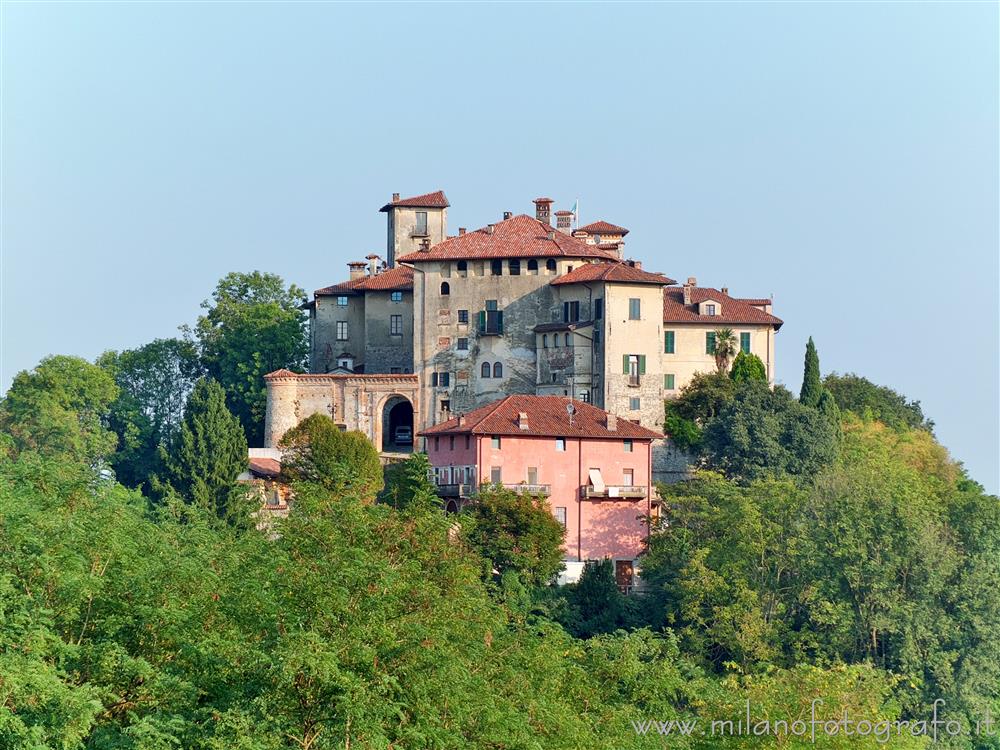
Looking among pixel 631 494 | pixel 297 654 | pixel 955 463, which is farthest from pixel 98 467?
pixel 297 654

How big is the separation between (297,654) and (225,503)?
1715 inches

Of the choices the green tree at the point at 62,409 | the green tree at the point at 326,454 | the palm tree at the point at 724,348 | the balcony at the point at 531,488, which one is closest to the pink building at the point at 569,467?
the balcony at the point at 531,488

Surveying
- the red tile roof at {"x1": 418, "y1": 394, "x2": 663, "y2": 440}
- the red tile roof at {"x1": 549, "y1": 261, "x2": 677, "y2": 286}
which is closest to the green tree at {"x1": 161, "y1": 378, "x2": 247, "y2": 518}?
the red tile roof at {"x1": 418, "y1": 394, "x2": 663, "y2": 440}

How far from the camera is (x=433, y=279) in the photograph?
286ft

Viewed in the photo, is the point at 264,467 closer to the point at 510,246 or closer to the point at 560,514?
the point at 560,514

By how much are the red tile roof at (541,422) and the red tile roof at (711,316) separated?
26.1 feet

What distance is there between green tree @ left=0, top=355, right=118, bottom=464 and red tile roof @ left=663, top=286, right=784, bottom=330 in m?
24.9

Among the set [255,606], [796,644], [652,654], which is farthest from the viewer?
[796,644]

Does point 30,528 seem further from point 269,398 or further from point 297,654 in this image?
point 269,398

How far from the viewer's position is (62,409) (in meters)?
96.9

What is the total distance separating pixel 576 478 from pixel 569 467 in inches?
18.0

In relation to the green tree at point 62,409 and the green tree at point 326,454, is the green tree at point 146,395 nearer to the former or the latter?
the green tree at point 62,409

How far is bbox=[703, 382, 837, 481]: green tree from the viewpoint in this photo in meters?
80.1

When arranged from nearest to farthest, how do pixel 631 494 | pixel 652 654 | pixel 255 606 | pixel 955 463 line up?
1. pixel 255 606
2. pixel 652 654
3. pixel 631 494
4. pixel 955 463
